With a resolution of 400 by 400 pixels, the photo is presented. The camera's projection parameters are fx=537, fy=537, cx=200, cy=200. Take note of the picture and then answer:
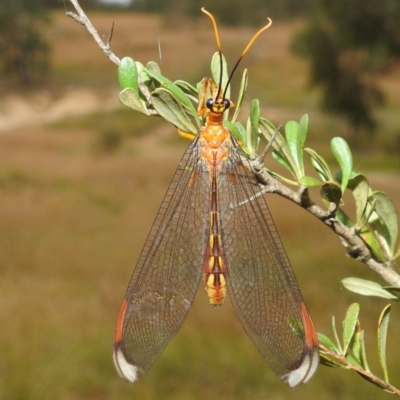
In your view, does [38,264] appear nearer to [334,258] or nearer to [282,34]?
[334,258]

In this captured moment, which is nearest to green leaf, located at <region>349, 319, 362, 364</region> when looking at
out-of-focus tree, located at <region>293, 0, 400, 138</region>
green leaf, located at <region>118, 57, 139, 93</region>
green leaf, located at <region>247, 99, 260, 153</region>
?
green leaf, located at <region>247, 99, 260, 153</region>

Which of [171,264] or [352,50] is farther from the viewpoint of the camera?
[352,50]

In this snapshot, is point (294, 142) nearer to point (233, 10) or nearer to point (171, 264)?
point (171, 264)

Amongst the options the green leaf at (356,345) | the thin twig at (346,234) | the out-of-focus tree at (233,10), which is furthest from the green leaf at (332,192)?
the out-of-focus tree at (233,10)

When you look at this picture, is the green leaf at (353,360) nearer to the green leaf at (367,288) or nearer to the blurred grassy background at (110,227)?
the green leaf at (367,288)

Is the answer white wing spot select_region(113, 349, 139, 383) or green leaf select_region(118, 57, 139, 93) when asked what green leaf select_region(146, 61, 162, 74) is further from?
white wing spot select_region(113, 349, 139, 383)

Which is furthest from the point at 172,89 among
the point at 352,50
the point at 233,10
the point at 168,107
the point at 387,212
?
the point at 352,50
